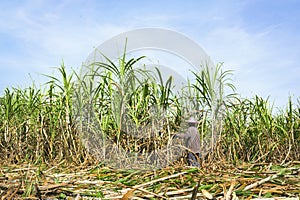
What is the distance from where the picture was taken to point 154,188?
1.98 metres

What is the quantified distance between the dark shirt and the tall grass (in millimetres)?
87

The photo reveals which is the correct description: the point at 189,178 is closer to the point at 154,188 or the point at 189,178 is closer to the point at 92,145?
the point at 154,188

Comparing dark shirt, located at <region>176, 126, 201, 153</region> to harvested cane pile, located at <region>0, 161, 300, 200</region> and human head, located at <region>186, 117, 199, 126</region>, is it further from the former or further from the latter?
harvested cane pile, located at <region>0, 161, 300, 200</region>

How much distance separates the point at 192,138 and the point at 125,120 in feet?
2.39

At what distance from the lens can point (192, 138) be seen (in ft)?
12.9

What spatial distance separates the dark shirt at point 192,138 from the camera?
3.86 m

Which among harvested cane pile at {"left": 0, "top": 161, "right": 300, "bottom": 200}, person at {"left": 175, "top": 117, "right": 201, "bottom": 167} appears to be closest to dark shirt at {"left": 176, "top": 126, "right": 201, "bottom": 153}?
person at {"left": 175, "top": 117, "right": 201, "bottom": 167}

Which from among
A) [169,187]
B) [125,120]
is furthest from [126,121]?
[169,187]

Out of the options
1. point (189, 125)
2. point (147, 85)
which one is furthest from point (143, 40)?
point (189, 125)

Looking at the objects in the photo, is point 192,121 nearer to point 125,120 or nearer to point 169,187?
point 125,120

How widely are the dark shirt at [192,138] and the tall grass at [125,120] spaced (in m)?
0.09

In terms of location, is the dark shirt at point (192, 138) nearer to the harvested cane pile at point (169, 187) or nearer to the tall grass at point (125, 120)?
the tall grass at point (125, 120)

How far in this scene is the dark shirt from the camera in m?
3.86

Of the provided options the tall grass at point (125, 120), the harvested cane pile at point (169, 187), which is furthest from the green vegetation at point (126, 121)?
the harvested cane pile at point (169, 187)
